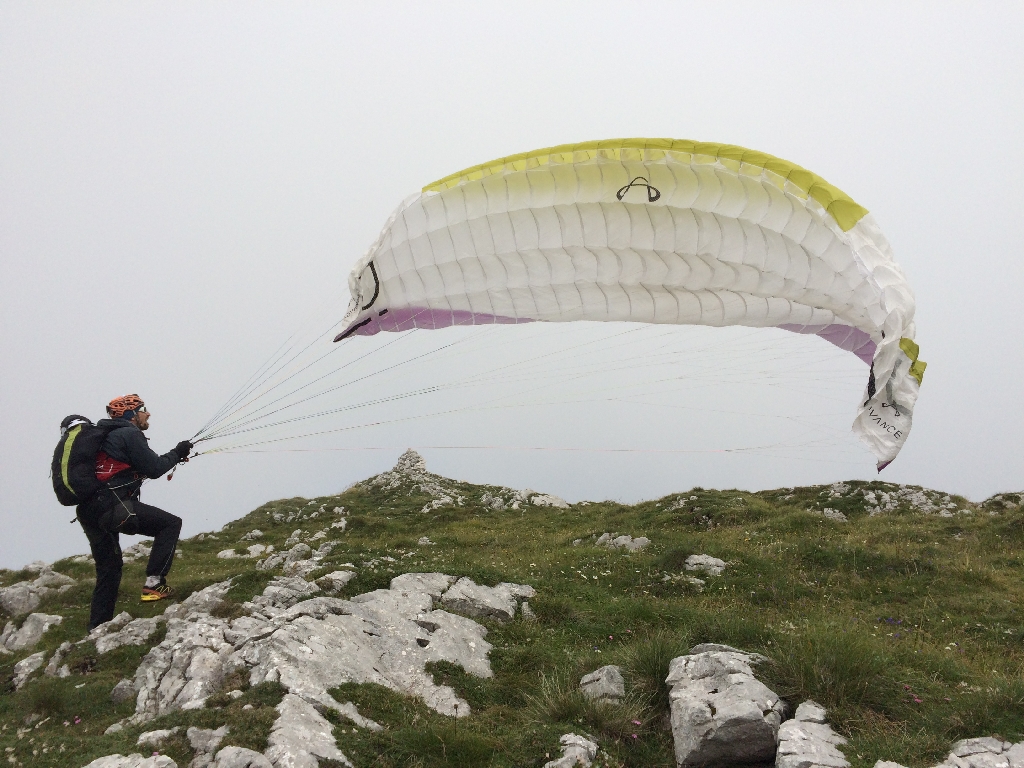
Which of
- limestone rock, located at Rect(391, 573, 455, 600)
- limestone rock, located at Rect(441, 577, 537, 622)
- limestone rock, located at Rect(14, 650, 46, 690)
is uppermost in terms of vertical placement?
limestone rock, located at Rect(391, 573, 455, 600)

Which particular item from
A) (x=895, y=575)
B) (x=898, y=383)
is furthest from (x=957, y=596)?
(x=898, y=383)

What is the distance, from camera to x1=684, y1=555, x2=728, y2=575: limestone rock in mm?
11461

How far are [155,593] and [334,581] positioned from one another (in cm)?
291

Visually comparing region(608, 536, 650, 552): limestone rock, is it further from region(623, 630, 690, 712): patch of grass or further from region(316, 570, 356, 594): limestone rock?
region(623, 630, 690, 712): patch of grass

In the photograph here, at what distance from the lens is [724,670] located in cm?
650

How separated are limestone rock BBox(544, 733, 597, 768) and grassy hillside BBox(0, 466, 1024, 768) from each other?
0.14 metres

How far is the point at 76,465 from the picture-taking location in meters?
9.57

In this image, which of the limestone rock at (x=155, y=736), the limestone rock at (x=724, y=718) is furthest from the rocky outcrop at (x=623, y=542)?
the limestone rock at (x=155, y=736)

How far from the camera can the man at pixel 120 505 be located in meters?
9.73

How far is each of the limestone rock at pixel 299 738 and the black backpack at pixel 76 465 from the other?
16.8 ft

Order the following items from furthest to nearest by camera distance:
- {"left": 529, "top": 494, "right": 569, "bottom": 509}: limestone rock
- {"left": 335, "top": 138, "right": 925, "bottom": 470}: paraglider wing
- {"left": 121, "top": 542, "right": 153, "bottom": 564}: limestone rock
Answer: {"left": 529, "top": 494, "right": 569, "bottom": 509}: limestone rock
{"left": 121, "top": 542, "right": 153, "bottom": 564}: limestone rock
{"left": 335, "top": 138, "right": 925, "bottom": 470}: paraglider wing

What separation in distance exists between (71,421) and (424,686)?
21.9ft

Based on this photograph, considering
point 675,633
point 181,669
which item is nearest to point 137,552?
point 181,669

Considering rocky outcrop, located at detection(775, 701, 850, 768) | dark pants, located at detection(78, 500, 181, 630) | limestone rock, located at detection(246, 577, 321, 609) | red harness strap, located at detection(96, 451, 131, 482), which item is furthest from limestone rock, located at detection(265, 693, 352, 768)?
red harness strap, located at detection(96, 451, 131, 482)
